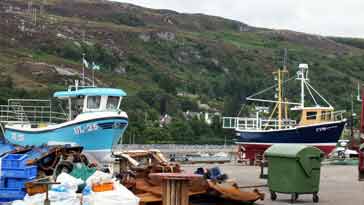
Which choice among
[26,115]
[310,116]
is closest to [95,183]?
[26,115]

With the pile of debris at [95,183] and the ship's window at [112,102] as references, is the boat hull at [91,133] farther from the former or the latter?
the pile of debris at [95,183]

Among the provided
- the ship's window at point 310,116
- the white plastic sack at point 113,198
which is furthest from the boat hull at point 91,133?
the ship's window at point 310,116

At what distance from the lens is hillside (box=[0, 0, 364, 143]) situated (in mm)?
100438

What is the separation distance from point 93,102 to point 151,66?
11952 centimetres

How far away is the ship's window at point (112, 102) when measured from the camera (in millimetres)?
28500

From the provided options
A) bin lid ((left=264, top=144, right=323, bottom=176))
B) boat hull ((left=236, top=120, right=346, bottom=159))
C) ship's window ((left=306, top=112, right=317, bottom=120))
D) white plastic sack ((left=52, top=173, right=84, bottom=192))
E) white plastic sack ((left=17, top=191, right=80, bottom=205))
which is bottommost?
boat hull ((left=236, top=120, right=346, bottom=159))

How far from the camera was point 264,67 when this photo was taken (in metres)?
170

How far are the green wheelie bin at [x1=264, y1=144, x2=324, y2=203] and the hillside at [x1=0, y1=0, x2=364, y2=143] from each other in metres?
67.0

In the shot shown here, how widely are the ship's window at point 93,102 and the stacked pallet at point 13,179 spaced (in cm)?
1366

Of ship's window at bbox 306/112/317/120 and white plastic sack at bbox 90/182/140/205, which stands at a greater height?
white plastic sack at bbox 90/182/140/205

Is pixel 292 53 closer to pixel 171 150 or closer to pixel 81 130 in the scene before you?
pixel 171 150

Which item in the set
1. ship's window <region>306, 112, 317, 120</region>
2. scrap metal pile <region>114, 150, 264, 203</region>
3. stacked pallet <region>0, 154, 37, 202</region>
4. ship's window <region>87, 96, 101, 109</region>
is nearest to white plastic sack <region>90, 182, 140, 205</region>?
scrap metal pile <region>114, 150, 264, 203</region>

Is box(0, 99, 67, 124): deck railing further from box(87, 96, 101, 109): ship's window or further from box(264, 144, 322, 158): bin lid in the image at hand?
box(264, 144, 322, 158): bin lid

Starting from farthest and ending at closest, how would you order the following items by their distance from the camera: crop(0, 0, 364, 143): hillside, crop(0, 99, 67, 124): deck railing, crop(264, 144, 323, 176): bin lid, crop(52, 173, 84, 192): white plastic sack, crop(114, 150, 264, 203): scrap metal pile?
crop(0, 0, 364, 143): hillside → crop(0, 99, 67, 124): deck railing → crop(264, 144, 323, 176): bin lid → crop(114, 150, 264, 203): scrap metal pile → crop(52, 173, 84, 192): white plastic sack
